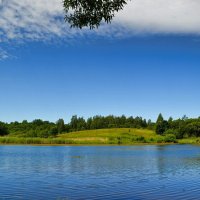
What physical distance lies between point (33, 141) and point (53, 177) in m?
110

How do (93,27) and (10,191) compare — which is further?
(10,191)

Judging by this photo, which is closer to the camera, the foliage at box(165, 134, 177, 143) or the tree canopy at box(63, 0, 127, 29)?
the tree canopy at box(63, 0, 127, 29)

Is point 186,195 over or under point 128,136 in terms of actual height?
under

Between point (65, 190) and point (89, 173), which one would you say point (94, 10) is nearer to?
point (65, 190)

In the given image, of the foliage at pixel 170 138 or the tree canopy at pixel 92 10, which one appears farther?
the foliage at pixel 170 138

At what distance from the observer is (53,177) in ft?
147

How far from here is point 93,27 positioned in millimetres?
19031

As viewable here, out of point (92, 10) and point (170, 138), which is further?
point (170, 138)

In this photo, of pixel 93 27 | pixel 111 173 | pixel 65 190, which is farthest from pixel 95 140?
pixel 93 27

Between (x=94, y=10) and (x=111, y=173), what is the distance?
110 ft

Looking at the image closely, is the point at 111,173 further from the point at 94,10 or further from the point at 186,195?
the point at 94,10

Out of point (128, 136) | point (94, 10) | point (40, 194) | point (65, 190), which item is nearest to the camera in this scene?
point (94, 10)

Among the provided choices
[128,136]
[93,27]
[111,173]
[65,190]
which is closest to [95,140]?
[128,136]

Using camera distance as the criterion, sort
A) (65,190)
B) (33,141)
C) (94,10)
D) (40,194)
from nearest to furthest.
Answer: (94,10)
(40,194)
(65,190)
(33,141)
